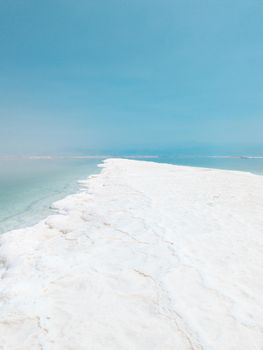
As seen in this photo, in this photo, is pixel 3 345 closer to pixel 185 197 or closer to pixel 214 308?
pixel 214 308

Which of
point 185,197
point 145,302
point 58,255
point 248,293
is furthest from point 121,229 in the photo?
point 185,197

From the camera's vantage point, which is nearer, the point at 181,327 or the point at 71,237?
the point at 181,327

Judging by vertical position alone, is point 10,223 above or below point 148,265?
below

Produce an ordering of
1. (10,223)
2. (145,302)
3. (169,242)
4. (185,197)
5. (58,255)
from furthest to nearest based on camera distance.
Answer: (185,197)
(10,223)
(169,242)
(58,255)
(145,302)

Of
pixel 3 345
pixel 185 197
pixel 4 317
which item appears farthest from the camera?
pixel 185 197

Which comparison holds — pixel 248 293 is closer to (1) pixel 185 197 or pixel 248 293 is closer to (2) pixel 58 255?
(2) pixel 58 255

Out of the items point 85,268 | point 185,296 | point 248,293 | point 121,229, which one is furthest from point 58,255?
point 248,293
